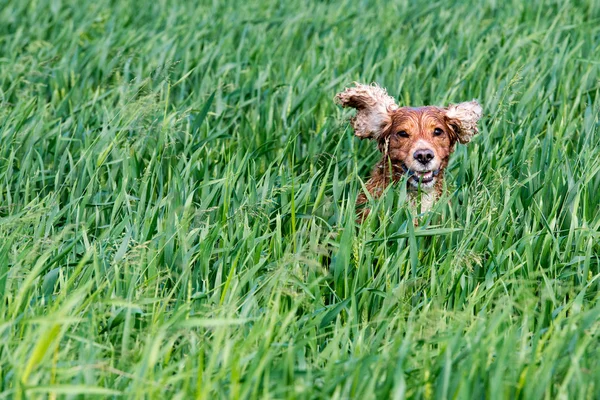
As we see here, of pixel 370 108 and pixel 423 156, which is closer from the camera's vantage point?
pixel 423 156

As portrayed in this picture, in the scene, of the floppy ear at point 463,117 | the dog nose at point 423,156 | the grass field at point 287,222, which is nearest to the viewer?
the grass field at point 287,222

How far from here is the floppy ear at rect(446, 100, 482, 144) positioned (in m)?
4.80

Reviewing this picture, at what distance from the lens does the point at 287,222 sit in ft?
14.3

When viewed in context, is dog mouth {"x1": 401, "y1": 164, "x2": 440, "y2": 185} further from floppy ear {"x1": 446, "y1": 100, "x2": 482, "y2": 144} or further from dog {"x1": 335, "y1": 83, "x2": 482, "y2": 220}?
floppy ear {"x1": 446, "y1": 100, "x2": 482, "y2": 144}

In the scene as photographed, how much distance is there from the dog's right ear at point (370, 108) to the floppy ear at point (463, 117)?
0.29 metres

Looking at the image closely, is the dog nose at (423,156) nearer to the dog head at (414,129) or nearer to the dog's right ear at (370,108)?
the dog head at (414,129)

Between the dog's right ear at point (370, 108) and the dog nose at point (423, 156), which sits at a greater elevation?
the dog's right ear at point (370, 108)

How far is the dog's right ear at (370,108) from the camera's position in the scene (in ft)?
15.9

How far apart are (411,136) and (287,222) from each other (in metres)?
0.77

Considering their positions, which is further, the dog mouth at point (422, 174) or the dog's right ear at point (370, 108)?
the dog's right ear at point (370, 108)

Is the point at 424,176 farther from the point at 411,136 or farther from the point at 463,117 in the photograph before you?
the point at 463,117

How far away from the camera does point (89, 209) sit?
14.7 feet

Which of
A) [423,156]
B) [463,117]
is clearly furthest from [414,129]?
[463,117]

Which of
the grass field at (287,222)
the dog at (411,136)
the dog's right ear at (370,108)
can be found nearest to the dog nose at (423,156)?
the dog at (411,136)
